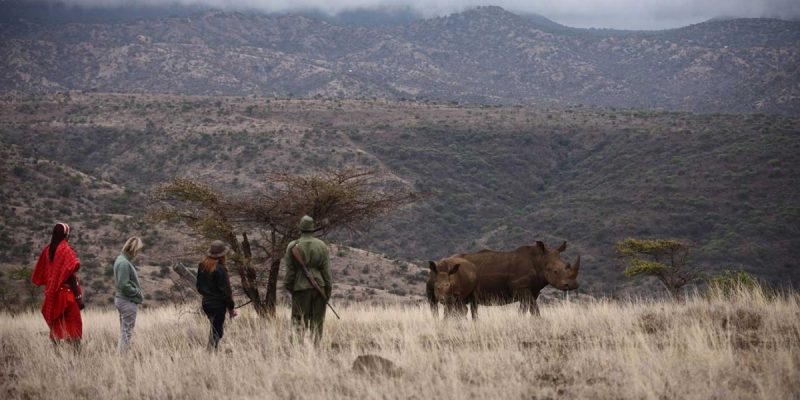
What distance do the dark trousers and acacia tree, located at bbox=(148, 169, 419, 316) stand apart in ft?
16.8

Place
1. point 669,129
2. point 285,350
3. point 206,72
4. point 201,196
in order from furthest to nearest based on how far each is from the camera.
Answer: point 206,72
point 669,129
point 201,196
point 285,350

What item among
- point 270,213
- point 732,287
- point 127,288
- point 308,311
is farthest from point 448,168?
point 127,288

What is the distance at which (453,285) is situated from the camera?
513 inches

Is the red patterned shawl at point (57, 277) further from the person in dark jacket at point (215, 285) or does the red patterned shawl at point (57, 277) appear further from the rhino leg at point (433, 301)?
the rhino leg at point (433, 301)

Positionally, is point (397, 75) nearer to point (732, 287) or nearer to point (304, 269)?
point (732, 287)

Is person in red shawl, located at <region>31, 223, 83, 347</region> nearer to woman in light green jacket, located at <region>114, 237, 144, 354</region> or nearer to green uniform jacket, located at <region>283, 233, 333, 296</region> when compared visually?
woman in light green jacket, located at <region>114, 237, 144, 354</region>

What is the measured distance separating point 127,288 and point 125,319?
1.70ft

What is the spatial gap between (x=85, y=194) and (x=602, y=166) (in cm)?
5388

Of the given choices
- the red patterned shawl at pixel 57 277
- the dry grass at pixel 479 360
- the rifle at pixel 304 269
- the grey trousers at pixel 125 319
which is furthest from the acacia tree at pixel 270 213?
the rifle at pixel 304 269

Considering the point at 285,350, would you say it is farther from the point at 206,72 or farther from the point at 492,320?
the point at 206,72

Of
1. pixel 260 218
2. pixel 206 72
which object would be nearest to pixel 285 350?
pixel 260 218

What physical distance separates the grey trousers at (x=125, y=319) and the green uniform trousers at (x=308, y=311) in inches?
88.9

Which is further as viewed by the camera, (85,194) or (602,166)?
(602,166)

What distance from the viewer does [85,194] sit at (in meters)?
53.6
